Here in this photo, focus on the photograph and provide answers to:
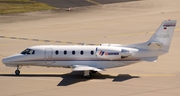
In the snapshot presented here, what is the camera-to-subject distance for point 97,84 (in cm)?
4194

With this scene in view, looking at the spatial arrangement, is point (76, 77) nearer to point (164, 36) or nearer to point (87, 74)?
point (87, 74)

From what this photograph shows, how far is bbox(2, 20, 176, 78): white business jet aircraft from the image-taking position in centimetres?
4391

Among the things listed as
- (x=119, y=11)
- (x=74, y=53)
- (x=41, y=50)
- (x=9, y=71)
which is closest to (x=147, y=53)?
(x=74, y=53)

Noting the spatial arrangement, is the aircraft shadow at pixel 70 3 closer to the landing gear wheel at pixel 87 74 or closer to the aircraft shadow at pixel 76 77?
the aircraft shadow at pixel 76 77

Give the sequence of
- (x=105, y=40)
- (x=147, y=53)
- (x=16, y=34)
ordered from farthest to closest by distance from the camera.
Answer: (x=16, y=34)
(x=105, y=40)
(x=147, y=53)

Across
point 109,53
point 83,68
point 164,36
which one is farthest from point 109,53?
point 164,36

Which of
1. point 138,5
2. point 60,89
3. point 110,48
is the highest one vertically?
point 138,5

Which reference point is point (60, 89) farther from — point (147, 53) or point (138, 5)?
point (138, 5)

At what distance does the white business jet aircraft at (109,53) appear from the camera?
43.9m

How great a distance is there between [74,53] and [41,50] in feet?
9.10

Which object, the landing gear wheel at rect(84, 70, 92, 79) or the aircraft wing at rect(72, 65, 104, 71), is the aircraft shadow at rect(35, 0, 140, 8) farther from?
the landing gear wheel at rect(84, 70, 92, 79)

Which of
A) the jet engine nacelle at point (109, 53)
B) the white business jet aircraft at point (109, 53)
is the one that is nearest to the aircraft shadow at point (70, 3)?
the white business jet aircraft at point (109, 53)

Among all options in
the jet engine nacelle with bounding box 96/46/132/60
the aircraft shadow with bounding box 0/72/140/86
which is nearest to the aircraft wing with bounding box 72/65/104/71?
the aircraft shadow with bounding box 0/72/140/86

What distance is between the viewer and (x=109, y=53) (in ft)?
144
